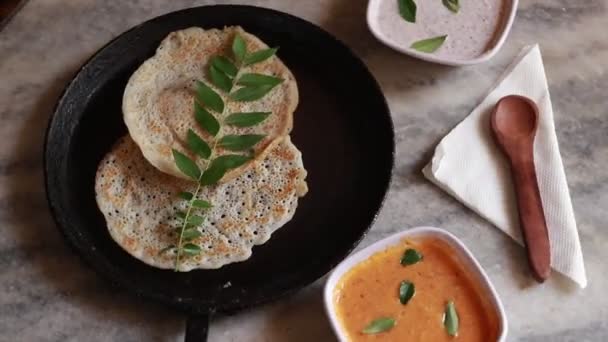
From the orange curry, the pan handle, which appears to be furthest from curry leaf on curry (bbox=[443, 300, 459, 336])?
the pan handle

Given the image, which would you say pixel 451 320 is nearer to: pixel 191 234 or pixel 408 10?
pixel 191 234

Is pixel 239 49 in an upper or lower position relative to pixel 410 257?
upper

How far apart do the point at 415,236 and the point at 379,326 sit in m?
0.15

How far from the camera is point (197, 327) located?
1.11m

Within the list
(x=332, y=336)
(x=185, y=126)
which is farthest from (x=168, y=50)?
(x=332, y=336)

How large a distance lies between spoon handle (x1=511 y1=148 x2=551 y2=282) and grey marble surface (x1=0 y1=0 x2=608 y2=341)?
0.03 m

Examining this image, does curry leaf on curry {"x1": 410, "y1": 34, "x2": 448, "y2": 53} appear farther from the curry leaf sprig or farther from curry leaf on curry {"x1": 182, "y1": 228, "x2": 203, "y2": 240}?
curry leaf on curry {"x1": 182, "y1": 228, "x2": 203, "y2": 240}

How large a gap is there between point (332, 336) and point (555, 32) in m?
0.68

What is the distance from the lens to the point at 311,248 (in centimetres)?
117

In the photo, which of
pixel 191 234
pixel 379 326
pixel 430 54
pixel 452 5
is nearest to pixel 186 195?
pixel 191 234

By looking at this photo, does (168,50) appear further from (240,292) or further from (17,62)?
(240,292)

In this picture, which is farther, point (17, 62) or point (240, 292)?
point (17, 62)

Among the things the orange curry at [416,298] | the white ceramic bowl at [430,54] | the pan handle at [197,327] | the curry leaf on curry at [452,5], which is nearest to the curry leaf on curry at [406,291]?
the orange curry at [416,298]

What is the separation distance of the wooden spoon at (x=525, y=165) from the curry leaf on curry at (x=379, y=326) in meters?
0.25
